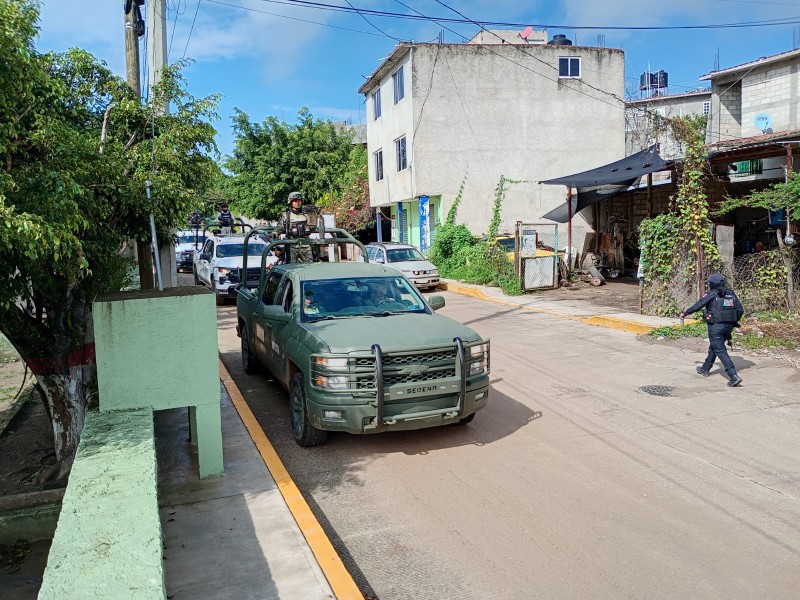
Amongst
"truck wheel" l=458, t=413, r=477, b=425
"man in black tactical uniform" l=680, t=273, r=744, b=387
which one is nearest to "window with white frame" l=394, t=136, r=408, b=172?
"man in black tactical uniform" l=680, t=273, r=744, b=387

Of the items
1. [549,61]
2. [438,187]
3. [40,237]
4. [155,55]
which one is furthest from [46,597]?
[549,61]

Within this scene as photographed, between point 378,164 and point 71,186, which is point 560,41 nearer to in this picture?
point 378,164

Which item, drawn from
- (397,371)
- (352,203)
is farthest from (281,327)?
(352,203)

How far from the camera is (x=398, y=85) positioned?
28.7m

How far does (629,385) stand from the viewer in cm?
882

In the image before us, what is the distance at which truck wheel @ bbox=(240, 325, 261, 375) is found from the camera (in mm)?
9648

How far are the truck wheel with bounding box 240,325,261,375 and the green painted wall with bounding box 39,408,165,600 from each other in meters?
5.04

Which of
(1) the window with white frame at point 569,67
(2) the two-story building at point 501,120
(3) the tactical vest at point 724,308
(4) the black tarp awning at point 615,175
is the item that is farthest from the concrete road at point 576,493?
(1) the window with white frame at point 569,67

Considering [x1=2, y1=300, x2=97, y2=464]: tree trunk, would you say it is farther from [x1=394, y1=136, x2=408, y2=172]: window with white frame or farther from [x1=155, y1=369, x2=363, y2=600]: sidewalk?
[x1=394, y1=136, x2=408, y2=172]: window with white frame

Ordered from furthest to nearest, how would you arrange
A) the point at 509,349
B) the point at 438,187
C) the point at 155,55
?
1. the point at 438,187
2. the point at 509,349
3. the point at 155,55

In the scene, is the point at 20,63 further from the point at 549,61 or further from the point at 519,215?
the point at 549,61

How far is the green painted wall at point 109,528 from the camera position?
276cm

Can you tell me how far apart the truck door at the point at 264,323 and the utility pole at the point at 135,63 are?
1.41m

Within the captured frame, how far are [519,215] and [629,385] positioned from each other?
768 inches
